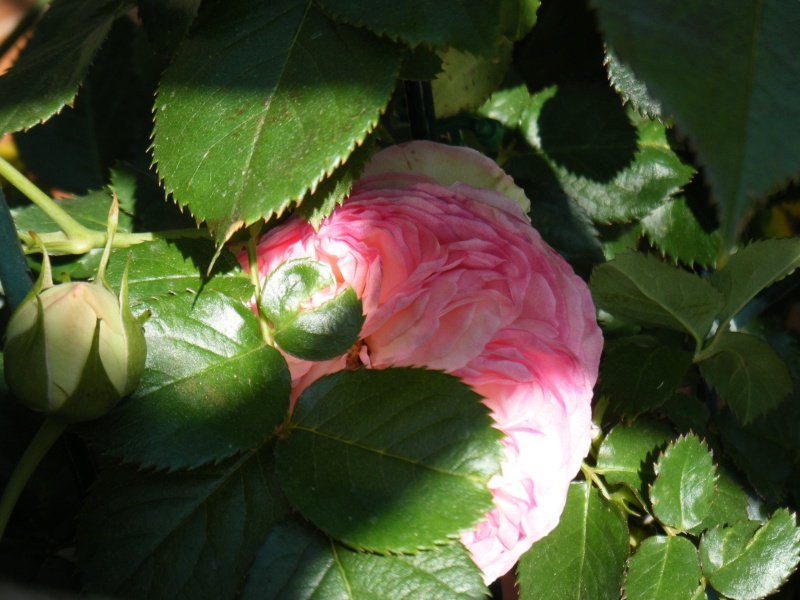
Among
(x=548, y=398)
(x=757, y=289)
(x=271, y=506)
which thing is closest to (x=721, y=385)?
(x=757, y=289)

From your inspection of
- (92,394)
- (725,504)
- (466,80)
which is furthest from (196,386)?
(725,504)

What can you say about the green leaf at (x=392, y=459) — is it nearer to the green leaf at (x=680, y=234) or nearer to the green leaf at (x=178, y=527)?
the green leaf at (x=178, y=527)

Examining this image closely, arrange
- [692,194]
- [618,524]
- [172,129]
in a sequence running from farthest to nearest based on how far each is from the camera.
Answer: [692,194]
[618,524]
[172,129]

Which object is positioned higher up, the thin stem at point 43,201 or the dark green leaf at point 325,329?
the thin stem at point 43,201

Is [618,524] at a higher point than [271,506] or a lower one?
lower

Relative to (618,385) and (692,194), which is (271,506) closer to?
(618,385)

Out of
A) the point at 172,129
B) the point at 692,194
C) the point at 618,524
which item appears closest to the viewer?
the point at 172,129

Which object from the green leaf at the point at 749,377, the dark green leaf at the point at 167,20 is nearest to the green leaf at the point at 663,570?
the green leaf at the point at 749,377

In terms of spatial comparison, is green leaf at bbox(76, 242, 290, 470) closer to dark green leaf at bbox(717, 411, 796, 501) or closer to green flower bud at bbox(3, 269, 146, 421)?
green flower bud at bbox(3, 269, 146, 421)
